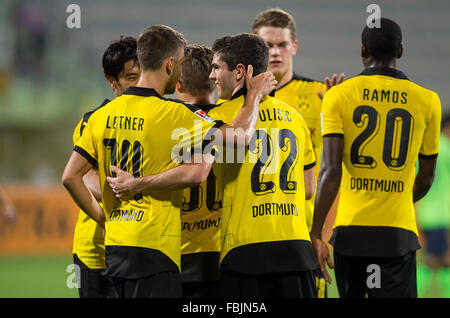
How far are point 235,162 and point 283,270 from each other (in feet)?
2.16

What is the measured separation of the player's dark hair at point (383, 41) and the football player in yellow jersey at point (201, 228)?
1.01 m

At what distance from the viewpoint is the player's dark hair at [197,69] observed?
4.18 m

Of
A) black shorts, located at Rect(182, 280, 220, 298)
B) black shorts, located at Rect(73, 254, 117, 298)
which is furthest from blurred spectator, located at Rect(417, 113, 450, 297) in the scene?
black shorts, located at Rect(73, 254, 117, 298)

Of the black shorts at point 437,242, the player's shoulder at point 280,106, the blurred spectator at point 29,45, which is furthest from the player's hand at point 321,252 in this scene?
the blurred spectator at point 29,45

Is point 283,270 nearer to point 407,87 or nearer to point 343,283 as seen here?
point 343,283

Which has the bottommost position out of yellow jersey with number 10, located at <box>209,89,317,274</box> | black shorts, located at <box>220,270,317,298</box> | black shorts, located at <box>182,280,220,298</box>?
black shorts, located at <box>182,280,220,298</box>

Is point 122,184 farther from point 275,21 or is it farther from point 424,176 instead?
point 275,21

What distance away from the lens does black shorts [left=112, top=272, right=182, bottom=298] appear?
345 centimetres

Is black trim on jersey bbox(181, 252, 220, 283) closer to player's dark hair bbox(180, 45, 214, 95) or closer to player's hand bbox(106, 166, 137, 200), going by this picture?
player's hand bbox(106, 166, 137, 200)

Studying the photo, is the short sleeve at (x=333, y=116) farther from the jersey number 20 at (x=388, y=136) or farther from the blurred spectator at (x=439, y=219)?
the blurred spectator at (x=439, y=219)

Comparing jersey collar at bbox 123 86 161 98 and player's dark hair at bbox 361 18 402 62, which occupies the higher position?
player's dark hair at bbox 361 18 402 62

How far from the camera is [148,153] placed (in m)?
3.52

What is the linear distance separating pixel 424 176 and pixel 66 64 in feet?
44.6

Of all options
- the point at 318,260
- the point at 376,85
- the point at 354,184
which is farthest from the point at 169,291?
the point at 376,85
